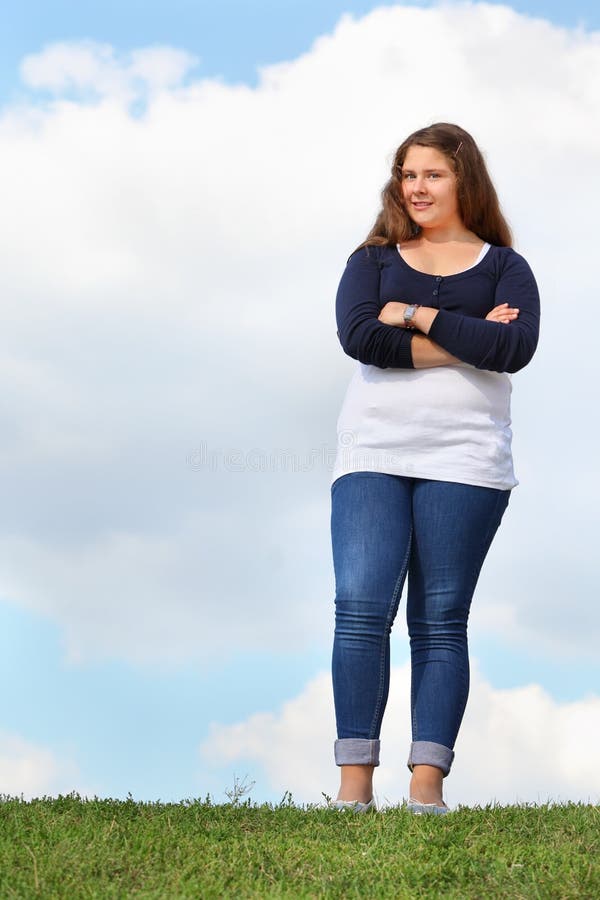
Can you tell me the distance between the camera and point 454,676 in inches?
209

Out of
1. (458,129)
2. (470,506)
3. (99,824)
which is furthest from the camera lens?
(458,129)

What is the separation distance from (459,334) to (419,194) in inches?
31.7

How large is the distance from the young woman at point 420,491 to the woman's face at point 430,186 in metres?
0.30

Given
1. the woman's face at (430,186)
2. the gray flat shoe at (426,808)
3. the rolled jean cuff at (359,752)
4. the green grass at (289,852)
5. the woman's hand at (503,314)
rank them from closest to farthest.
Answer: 1. the green grass at (289,852)
2. the gray flat shoe at (426,808)
3. the rolled jean cuff at (359,752)
4. the woman's hand at (503,314)
5. the woman's face at (430,186)

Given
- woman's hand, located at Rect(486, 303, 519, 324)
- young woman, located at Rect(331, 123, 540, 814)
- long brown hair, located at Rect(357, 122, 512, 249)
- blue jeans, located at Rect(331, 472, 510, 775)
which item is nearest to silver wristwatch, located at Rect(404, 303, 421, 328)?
young woman, located at Rect(331, 123, 540, 814)

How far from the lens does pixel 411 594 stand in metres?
5.42

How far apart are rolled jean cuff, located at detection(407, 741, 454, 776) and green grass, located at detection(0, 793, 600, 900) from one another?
0.80 feet

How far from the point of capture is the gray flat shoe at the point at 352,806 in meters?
5.18

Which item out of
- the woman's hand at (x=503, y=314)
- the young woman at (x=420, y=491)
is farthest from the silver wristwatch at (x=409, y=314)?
the woman's hand at (x=503, y=314)

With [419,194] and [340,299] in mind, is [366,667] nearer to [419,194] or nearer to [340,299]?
[340,299]

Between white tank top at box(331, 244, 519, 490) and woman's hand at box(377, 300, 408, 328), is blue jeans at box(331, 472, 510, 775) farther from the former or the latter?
woman's hand at box(377, 300, 408, 328)

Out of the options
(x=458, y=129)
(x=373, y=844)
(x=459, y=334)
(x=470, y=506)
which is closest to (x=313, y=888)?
(x=373, y=844)

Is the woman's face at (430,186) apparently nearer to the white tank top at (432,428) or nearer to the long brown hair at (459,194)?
the long brown hair at (459,194)

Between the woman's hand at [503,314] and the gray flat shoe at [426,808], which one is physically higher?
the woman's hand at [503,314]
